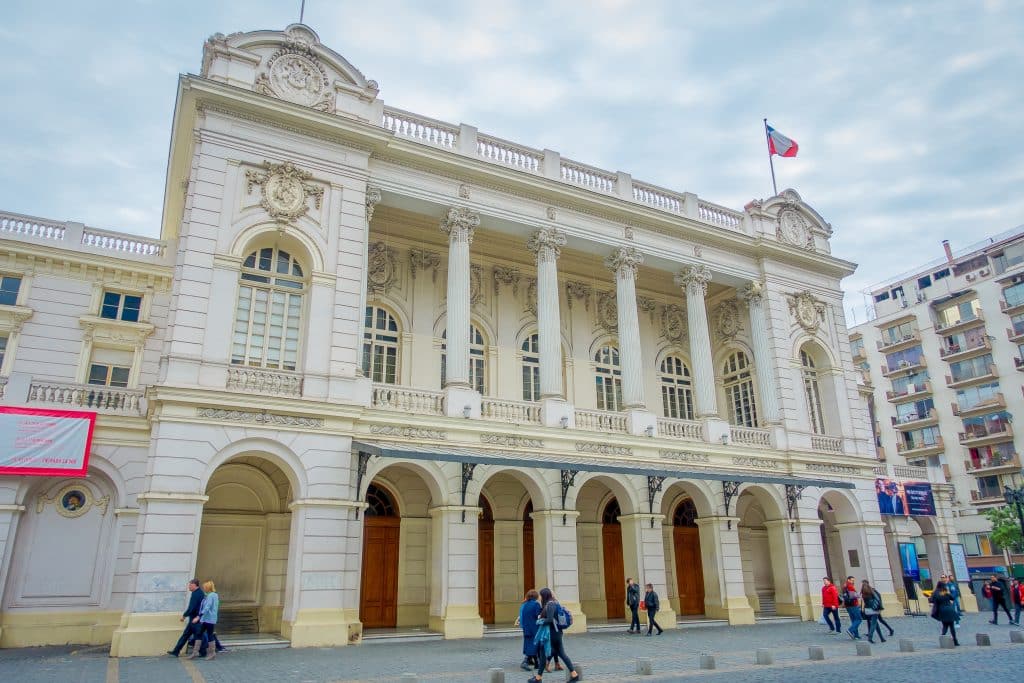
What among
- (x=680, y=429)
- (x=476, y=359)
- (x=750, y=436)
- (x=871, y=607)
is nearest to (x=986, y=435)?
(x=750, y=436)

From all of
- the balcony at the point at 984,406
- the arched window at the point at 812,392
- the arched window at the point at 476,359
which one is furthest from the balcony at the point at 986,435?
the arched window at the point at 476,359

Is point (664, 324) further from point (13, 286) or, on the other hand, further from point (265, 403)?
point (13, 286)

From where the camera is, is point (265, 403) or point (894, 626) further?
point (894, 626)

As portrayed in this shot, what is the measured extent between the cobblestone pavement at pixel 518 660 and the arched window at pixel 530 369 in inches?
340

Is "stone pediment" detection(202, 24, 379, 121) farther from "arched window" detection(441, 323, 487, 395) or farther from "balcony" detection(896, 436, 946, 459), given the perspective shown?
"balcony" detection(896, 436, 946, 459)

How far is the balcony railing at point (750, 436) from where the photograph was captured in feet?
77.5

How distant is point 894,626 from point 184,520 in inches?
765

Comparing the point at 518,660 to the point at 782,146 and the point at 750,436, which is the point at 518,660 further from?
the point at 782,146

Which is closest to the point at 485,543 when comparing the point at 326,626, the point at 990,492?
the point at 326,626

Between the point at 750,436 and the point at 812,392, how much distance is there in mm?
4463

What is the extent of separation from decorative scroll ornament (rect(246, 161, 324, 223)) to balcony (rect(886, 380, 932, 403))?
51022 mm

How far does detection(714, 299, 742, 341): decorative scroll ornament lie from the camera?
2747cm

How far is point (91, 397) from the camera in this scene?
62.3 feet

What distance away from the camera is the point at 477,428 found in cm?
1891
